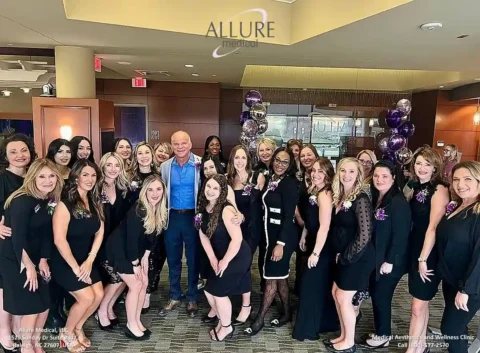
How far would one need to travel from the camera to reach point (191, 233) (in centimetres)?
359

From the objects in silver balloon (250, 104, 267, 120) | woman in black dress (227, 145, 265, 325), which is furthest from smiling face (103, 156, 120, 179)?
silver balloon (250, 104, 267, 120)

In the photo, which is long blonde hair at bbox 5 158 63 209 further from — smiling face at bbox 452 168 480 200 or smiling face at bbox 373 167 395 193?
smiling face at bbox 452 168 480 200

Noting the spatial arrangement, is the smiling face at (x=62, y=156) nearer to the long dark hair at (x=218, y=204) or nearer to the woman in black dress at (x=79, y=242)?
the woman in black dress at (x=79, y=242)

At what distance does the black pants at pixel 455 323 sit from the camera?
99.6 inches

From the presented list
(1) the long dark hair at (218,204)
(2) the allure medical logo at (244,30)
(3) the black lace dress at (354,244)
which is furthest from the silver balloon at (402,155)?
(1) the long dark hair at (218,204)

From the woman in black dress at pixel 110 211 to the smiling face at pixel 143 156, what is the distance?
8.5 inches

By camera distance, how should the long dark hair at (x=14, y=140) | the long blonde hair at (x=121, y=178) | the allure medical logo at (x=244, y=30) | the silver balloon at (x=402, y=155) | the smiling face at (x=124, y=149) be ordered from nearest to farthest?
the long dark hair at (x=14, y=140) < the long blonde hair at (x=121, y=178) < the smiling face at (x=124, y=149) < the allure medical logo at (x=244, y=30) < the silver balloon at (x=402, y=155)

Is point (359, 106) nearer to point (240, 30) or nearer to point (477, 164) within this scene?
point (240, 30)

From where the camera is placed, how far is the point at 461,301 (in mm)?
2453

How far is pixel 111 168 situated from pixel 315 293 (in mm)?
1965

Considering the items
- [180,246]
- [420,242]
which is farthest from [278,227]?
[420,242]

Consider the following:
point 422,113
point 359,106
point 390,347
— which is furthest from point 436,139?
point 390,347

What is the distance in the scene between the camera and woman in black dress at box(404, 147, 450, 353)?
2752 mm

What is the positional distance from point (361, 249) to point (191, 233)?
5.16 feet
